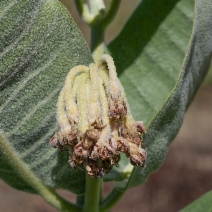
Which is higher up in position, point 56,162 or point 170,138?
point 56,162

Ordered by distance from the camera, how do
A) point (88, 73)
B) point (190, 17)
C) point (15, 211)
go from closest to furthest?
point (88, 73) < point (190, 17) < point (15, 211)

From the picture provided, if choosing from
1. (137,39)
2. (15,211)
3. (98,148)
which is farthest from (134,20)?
(15,211)

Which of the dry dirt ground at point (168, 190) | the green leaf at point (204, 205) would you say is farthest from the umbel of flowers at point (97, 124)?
the dry dirt ground at point (168, 190)

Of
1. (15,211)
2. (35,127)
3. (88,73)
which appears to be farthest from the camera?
(15,211)

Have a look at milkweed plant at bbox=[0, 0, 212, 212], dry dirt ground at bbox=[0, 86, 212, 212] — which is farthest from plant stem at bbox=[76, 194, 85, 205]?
dry dirt ground at bbox=[0, 86, 212, 212]

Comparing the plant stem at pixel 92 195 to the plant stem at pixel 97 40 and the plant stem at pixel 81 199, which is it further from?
the plant stem at pixel 97 40

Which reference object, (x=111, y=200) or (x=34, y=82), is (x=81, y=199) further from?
(x=34, y=82)

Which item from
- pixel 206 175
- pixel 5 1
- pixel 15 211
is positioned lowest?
pixel 206 175

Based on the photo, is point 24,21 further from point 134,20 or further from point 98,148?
point 134,20

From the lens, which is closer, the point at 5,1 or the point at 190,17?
the point at 5,1
